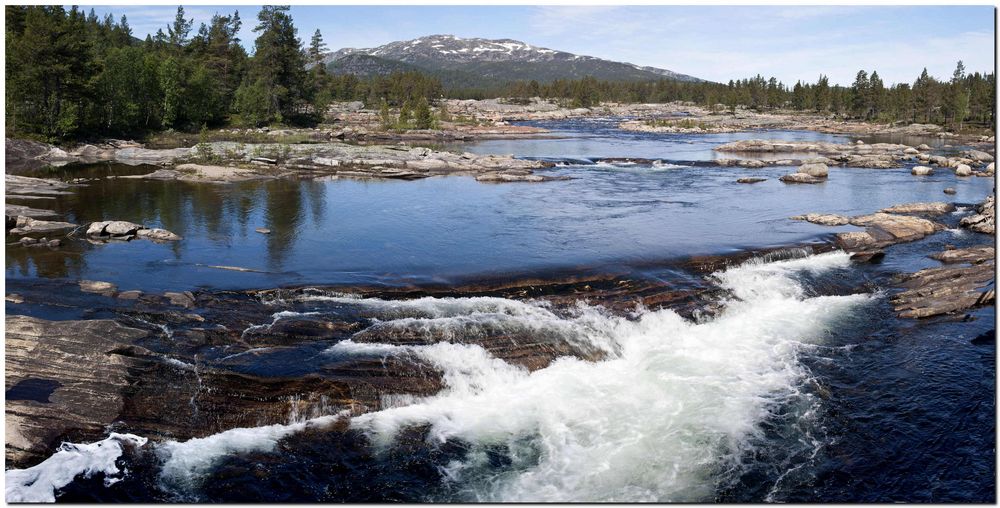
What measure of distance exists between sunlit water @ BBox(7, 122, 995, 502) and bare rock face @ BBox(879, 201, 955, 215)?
3715 mm

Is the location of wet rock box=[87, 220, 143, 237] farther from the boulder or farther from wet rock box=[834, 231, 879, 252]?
the boulder

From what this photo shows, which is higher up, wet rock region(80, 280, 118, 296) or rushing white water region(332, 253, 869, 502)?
wet rock region(80, 280, 118, 296)

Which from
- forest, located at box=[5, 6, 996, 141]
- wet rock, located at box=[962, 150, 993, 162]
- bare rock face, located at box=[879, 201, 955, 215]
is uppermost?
forest, located at box=[5, 6, 996, 141]

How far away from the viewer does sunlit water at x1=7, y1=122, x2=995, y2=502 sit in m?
10.7

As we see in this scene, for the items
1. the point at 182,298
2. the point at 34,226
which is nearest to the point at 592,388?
the point at 182,298

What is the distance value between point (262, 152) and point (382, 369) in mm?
38476

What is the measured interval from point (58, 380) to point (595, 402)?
10204 mm

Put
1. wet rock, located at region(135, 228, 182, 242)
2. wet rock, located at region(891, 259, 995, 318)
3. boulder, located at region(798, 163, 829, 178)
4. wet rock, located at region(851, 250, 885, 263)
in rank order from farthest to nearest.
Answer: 1. boulder, located at region(798, 163, 829, 178)
2. wet rock, located at region(135, 228, 182, 242)
3. wet rock, located at region(851, 250, 885, 263)
4. wet rock, located at region(891, 259, 995, 318)

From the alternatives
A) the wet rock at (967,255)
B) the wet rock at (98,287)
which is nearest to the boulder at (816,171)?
the wet rock at (967,255)

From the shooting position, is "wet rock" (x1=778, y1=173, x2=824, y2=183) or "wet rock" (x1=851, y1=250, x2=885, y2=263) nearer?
"wet rock" (x1=851, y1=250, x2=885, y2=263)

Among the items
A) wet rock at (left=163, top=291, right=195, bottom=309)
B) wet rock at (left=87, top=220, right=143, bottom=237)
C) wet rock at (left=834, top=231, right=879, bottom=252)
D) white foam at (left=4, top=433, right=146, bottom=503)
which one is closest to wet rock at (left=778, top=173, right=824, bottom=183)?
wet rock at (left=834, top=231, right=879, bottom=252)

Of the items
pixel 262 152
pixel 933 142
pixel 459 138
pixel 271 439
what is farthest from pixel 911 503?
pixel 933 142

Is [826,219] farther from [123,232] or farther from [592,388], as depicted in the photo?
[123,232]

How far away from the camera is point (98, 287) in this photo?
16.7m
